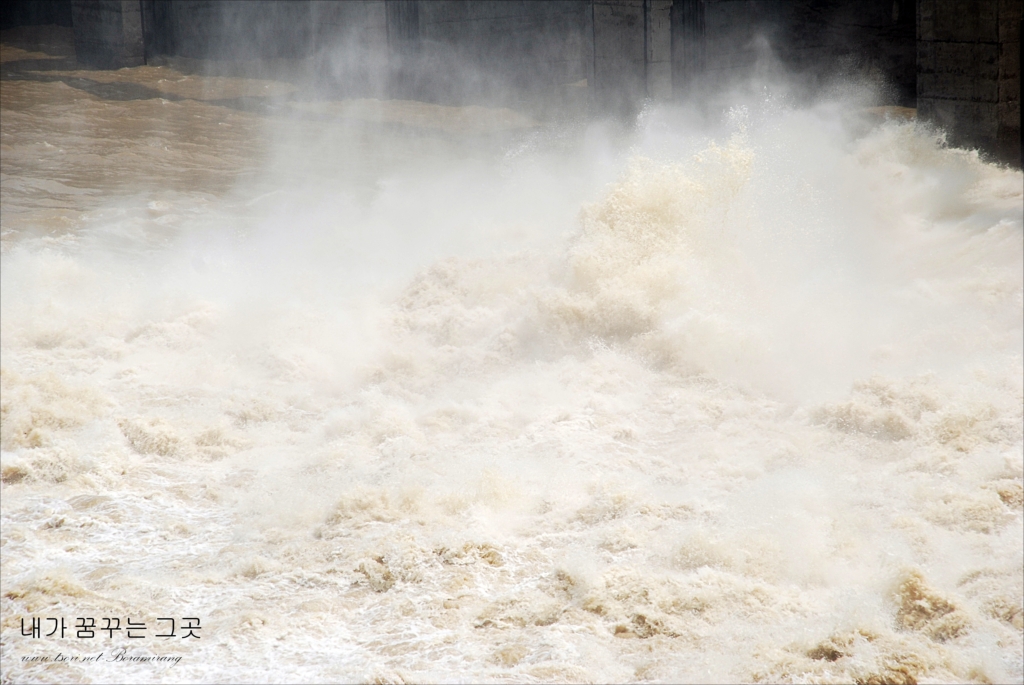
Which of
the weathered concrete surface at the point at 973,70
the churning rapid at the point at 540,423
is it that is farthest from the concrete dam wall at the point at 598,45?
the churning rapid at the point at 540,423

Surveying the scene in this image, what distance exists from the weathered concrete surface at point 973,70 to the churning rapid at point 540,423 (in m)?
0.85

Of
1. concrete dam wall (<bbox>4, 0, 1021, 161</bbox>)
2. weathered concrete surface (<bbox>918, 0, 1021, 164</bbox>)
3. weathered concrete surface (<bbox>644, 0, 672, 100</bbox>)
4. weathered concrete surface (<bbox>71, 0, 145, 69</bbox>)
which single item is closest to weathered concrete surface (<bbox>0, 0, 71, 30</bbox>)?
concrete dam wall (<bbox>4, 0, 1021, 161</bbox>)

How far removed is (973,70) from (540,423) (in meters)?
6.87

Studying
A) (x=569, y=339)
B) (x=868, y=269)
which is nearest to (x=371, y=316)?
(x=569, y=339)

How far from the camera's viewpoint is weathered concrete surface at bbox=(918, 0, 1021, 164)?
9.45 metres

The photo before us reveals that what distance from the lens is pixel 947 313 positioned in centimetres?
644

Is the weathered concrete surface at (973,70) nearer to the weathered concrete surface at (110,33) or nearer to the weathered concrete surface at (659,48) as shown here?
the weathered concrete surface at (659,48)

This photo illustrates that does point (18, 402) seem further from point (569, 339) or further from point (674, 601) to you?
point (674, 601)

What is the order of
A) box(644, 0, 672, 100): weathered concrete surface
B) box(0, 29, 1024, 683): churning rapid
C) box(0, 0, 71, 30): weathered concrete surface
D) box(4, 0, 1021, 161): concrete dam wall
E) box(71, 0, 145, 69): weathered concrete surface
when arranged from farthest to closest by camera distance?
1. box(0, 0, 71, 30): weathered concrete surface
2. box(71, 0, 145, 69): weathered concrete surface
3. box(644, 0, 672, 100): weathered concrete surface
4. box(4, 0, 1021, 161): concrete dam wall
5. box(0, 29, 1024, 683): churning rapid

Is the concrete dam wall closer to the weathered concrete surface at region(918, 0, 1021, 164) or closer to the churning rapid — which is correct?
the weathered concrete surface at region(918, 0, 1021, 164)

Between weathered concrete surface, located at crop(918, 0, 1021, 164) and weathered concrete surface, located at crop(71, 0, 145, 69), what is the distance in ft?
45.9

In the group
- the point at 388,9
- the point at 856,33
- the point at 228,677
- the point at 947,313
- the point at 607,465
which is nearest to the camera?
the point at 228,677

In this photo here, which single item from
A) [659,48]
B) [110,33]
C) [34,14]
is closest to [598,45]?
[659,48]

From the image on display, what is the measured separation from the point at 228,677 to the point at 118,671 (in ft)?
1.42
